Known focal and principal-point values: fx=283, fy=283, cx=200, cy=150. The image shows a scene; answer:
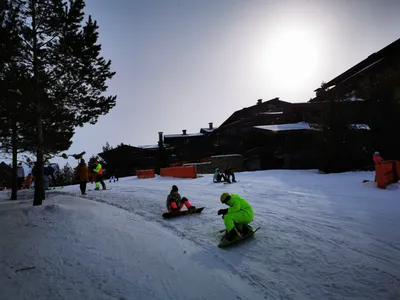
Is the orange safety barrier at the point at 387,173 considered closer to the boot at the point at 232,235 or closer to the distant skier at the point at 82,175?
the boot at the point at 232,235

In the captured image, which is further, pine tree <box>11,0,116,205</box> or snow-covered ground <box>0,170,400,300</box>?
pine tree <box>11,0,116,205</box>

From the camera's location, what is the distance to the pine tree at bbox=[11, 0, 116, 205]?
11.0 meters

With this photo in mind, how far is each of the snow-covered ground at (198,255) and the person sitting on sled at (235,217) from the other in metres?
0.33

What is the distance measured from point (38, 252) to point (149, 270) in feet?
8.10

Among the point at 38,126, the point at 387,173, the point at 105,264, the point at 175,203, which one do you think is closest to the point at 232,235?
the point at 105,264

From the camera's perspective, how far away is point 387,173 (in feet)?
37.4

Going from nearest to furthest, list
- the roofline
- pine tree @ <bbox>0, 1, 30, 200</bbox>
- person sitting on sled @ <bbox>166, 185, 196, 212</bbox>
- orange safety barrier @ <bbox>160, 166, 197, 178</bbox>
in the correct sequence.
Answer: person sitting on sled @ <bbox>166, 185, 196, 212</bbox> → pine tree @ <bbox>0, 1, 30, 200</bbox> → orange safety barrier @ <bbox>160, 166, 197, 178</bbox> → the roofline

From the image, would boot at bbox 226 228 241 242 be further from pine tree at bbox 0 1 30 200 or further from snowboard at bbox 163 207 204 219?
pine tree at bbox 0 1 30 200

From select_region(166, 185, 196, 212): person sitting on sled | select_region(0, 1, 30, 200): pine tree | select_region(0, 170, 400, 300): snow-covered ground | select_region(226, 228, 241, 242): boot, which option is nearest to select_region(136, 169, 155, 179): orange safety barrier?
select_region(0, 1, 30, 200): pine tree

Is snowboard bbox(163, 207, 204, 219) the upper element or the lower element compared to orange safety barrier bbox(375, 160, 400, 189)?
lower

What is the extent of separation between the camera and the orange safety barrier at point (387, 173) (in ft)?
37.1

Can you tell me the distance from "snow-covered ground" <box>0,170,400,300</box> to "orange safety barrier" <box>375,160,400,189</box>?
2509 mm

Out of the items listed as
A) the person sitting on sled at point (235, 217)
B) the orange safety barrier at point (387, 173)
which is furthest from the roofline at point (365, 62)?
the person sitting on sled at point (235, 217)

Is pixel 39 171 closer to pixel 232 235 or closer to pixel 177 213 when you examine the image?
pixel 177 213
